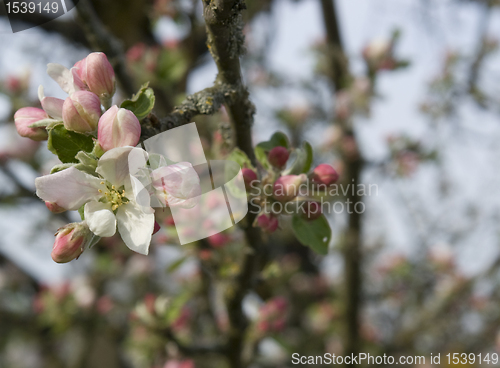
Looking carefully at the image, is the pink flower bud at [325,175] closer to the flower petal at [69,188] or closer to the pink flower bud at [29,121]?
the flower petal at [69,188]

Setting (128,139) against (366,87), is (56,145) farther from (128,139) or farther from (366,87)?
(366,87)

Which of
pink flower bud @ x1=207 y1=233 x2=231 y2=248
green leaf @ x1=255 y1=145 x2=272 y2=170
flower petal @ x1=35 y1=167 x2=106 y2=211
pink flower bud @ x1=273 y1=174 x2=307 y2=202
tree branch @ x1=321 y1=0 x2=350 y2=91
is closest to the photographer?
flower petal @ x1=35 y1=167 x2=106 y2=211

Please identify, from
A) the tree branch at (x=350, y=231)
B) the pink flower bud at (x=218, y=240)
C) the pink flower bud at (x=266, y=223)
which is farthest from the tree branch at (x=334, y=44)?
the pink flower bud at (x=266, y=223)

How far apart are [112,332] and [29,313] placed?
80 centimetres

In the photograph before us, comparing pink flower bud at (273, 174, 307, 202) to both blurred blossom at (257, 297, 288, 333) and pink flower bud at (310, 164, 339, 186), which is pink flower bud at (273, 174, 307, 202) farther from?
blurred blossom at (257, 297, 288, 333)

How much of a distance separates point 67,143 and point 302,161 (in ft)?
1.75

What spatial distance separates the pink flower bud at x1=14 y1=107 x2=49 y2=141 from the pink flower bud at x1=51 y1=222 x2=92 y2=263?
0.23 metres

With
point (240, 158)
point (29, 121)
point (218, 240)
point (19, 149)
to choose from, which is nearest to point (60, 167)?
point (29, 121)

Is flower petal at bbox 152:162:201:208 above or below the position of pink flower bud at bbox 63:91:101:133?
below

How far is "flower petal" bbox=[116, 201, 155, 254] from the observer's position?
66 centimetres

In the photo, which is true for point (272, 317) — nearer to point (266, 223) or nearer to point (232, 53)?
point (266, 223)

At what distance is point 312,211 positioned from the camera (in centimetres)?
91

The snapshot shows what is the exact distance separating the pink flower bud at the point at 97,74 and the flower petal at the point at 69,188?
0.69ft

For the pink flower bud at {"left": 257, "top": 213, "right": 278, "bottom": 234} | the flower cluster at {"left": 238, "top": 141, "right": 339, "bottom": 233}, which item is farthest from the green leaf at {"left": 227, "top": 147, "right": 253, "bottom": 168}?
the pink flower bud at {"left": 257, "top": 213, "right": 278, "bottom": 234}
